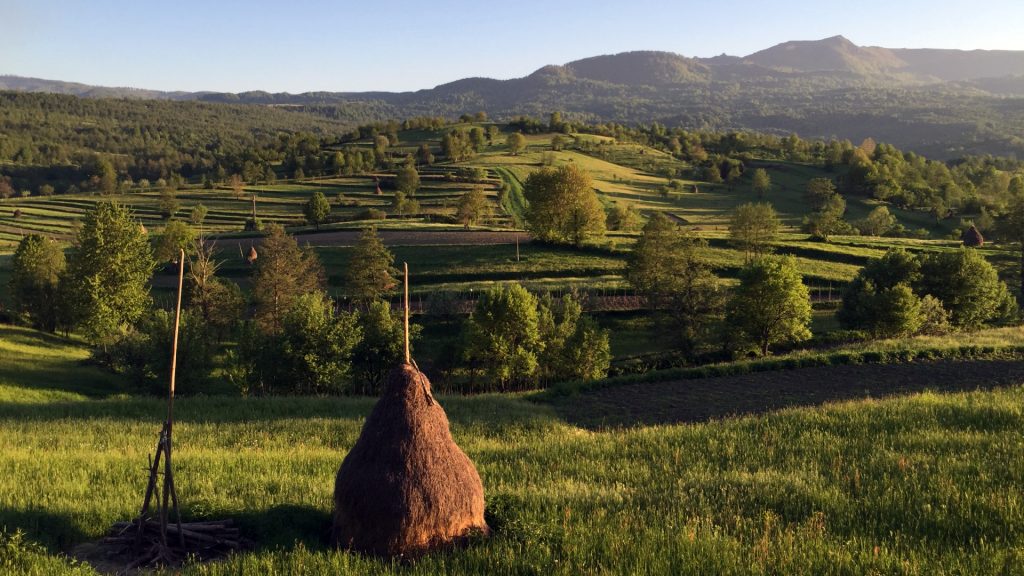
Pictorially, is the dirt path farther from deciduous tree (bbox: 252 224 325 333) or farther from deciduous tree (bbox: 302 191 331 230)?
deciduous tree (bbox: 302 191 331 230)

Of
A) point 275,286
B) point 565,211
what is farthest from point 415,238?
point 275,286

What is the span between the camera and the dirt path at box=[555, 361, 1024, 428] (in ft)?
97.3

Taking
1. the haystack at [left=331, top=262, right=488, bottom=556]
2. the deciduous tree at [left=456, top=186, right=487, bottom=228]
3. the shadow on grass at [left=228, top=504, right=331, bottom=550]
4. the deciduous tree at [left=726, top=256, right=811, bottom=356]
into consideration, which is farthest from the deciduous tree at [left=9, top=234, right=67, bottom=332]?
the deciduous tree at [left=726, top=256, right=811, bottom=356]

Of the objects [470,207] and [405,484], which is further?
[470,207]

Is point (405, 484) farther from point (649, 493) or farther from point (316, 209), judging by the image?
point (316, 209)

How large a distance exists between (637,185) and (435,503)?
488 feet

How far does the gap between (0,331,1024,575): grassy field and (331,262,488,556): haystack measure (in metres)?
0.44

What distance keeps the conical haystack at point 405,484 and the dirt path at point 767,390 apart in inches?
693

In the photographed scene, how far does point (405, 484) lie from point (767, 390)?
1124 inches

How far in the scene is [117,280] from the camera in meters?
51.3

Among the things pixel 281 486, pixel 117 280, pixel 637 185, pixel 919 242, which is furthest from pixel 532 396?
pixel 637 185

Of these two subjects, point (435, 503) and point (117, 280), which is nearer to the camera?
point (435, 503)

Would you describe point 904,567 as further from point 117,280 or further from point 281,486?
point 117,280

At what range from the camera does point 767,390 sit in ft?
110
